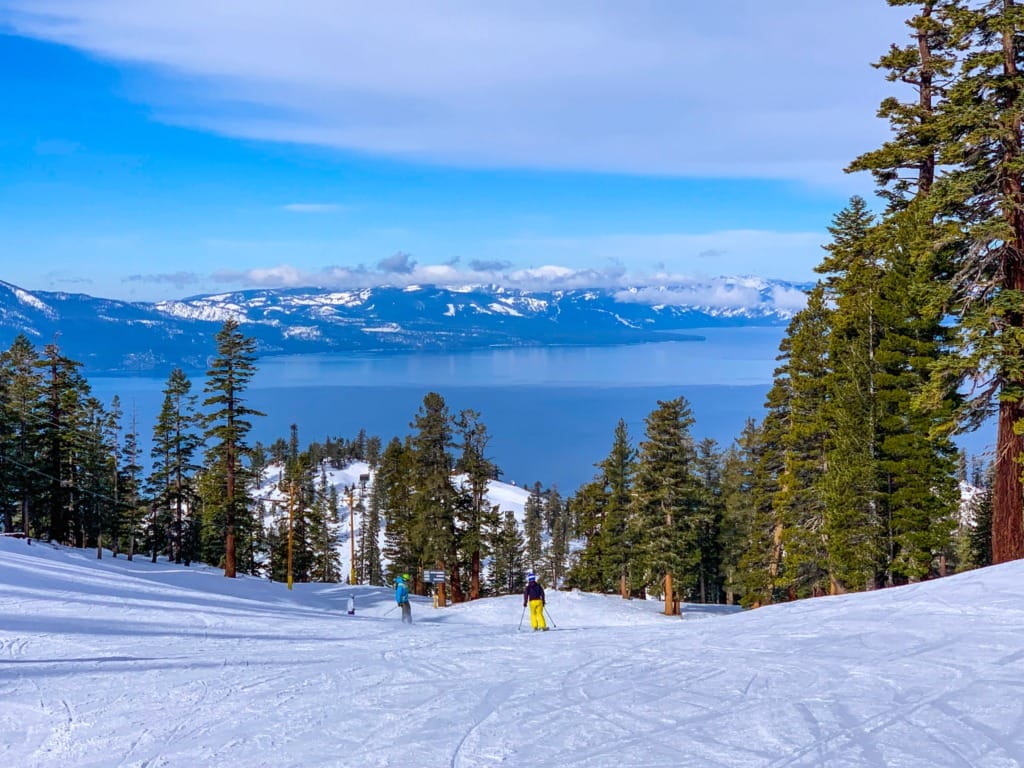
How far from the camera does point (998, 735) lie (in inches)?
279

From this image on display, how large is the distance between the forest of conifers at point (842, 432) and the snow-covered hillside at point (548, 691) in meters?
5.43

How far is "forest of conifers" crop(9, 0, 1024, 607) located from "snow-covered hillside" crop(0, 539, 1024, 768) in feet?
17.8

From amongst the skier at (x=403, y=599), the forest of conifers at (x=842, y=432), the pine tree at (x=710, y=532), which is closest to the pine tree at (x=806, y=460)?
the forest of conifers at (x=842, y=432)

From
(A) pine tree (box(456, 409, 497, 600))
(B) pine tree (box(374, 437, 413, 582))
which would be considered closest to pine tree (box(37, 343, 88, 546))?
(B) pine tree (box(374, 437, 413, 582))

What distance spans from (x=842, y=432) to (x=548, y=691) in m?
16.3

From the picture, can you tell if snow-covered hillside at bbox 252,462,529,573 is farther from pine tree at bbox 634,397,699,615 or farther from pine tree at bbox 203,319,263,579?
pine tree at bbox 634,397,699,615

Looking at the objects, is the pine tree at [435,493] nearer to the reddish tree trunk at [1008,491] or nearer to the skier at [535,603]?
the skier at [535,603]

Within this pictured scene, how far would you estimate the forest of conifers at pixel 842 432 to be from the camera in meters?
16.2

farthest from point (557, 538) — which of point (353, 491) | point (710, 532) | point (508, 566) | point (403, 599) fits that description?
point (403, 599)

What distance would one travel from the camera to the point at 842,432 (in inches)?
878

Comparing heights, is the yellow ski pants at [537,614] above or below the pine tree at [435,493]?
below

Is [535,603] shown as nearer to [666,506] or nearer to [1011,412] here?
[1011,412]

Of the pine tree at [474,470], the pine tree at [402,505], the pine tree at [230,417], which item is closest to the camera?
the pine tree at [230,417]

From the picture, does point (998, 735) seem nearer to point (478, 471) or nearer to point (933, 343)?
point (933, 343)
